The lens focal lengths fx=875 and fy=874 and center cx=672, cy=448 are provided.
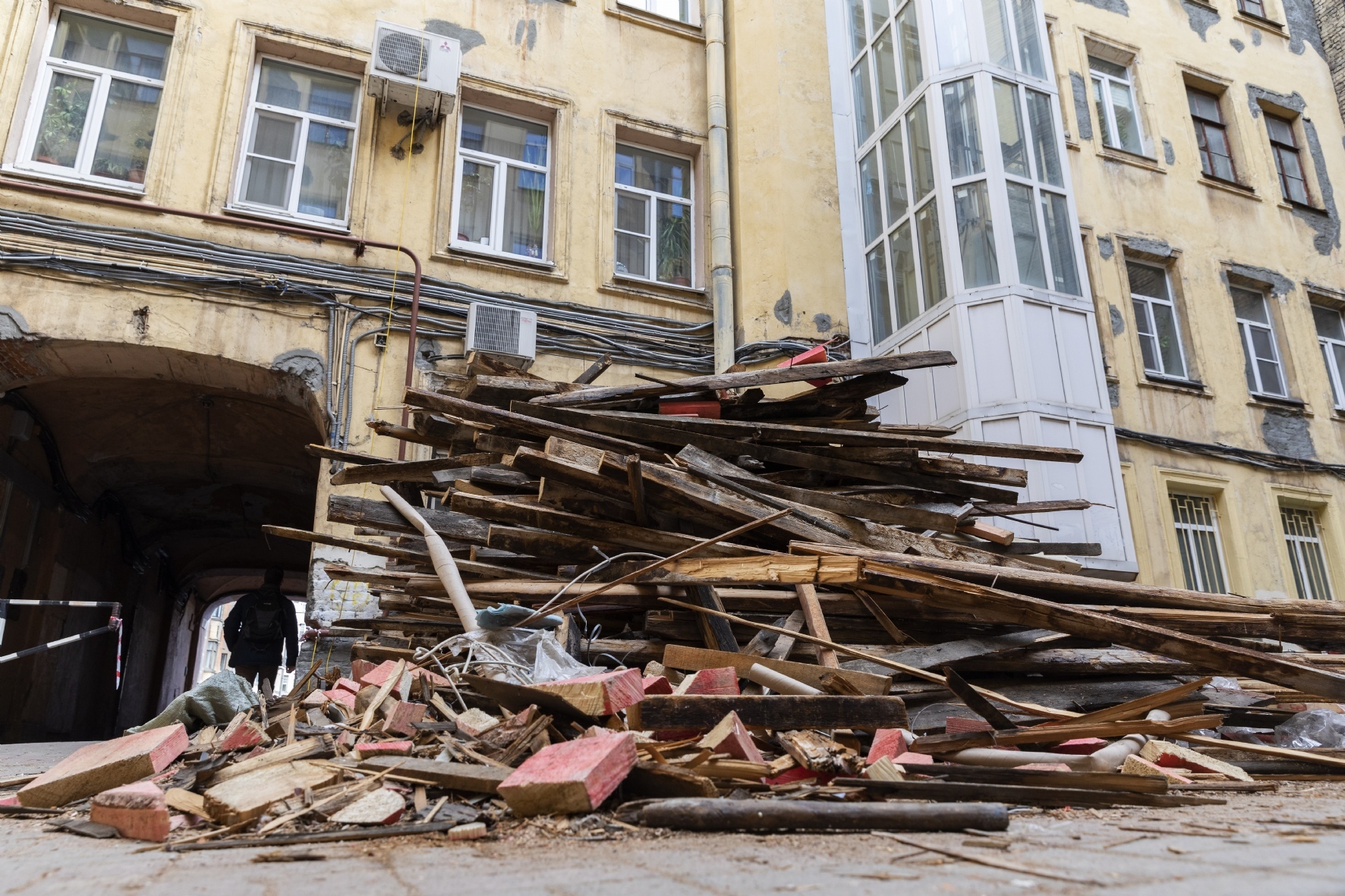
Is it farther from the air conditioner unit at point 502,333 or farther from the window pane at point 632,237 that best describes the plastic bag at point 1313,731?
the window pane at point 632,237

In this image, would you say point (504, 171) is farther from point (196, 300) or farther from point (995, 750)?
point (995, 750)

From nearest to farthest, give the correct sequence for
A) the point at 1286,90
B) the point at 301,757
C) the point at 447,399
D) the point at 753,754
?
1. the point at 753,754
2. the point at 301,757
3. the point at 447,399
4. the point at 1286,90

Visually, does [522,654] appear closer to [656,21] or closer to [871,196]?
[871,196]

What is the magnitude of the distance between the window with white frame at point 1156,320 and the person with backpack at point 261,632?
10559 millimetres

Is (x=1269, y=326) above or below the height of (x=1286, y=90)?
below

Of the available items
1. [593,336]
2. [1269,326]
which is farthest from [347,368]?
[1269,326]

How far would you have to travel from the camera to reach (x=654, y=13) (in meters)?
10.3

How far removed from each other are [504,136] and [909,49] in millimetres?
4536

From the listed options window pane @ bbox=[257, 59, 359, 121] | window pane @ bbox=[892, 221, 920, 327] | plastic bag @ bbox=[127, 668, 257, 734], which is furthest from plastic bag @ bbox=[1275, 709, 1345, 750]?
window pane @ bbox=[257, 59, 359, 121]

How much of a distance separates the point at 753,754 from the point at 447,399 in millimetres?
3041

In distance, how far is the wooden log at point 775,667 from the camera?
336 centimetres

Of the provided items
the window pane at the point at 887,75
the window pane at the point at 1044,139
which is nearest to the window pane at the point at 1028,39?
the window pane at the point at 1044,139

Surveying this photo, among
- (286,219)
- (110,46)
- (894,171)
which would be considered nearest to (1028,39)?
(894,171)

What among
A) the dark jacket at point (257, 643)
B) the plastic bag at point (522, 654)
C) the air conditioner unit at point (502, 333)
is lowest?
the plastic bag at point (522, 654)
